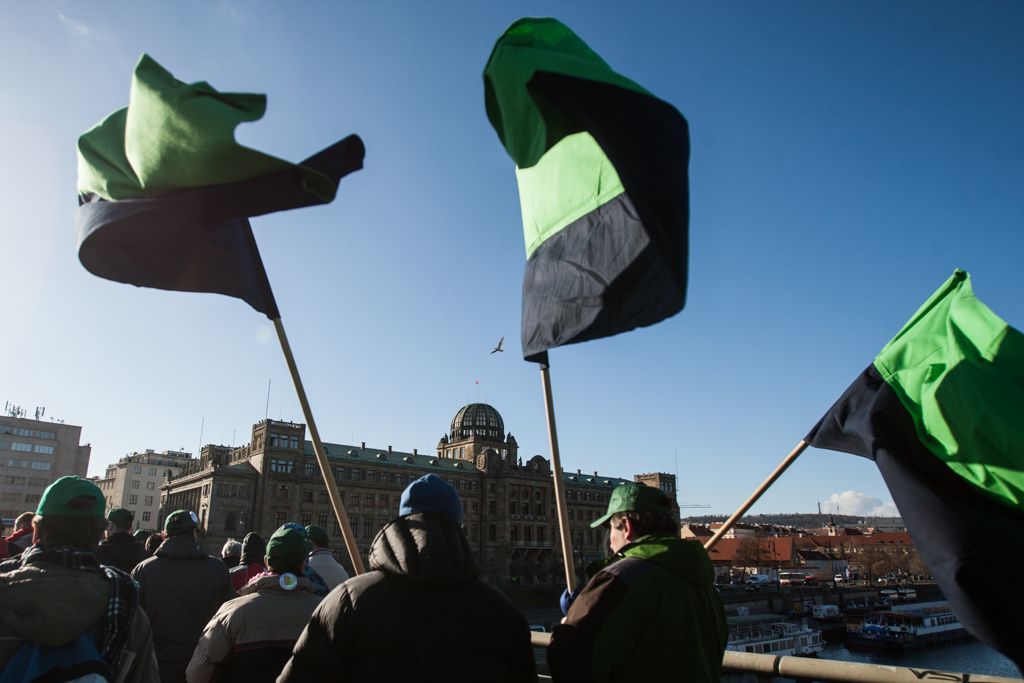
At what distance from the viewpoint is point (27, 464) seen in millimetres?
74562

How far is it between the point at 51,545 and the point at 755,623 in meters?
53.8

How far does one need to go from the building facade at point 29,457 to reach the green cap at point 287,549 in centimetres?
8391

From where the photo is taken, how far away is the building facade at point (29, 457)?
239 ft

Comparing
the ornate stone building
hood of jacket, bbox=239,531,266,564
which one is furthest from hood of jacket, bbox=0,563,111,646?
the ornate stone building

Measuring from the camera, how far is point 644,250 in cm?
369

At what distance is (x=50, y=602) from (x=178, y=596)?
83.7 inches

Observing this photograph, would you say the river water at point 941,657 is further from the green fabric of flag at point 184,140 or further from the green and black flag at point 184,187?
the green fabric of flag at point 184,140

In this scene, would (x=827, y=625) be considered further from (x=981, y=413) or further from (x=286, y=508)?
(x=981, y=413)

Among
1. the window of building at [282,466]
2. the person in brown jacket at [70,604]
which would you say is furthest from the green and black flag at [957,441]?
the window of building at [282,466]

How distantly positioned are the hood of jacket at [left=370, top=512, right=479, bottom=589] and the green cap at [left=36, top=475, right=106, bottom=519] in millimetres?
1423

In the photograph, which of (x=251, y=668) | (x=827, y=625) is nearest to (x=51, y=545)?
(x=251, y=668)

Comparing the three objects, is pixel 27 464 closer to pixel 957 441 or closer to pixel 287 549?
pixel 287 549

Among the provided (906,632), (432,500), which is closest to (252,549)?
(432,500)

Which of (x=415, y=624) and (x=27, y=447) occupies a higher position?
(x=27, y=447)
